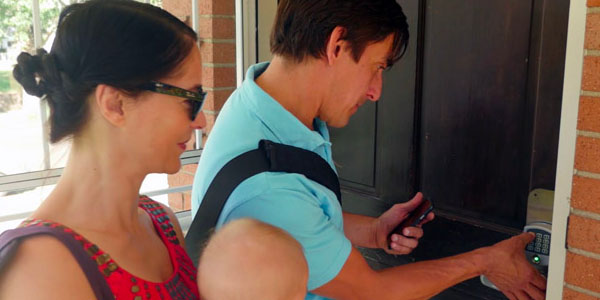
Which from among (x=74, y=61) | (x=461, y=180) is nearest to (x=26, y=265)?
(x=74, y=61)

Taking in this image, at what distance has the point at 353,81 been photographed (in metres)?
1.54

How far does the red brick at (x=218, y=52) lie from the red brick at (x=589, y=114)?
170 centimetres

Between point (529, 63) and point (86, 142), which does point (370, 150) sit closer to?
point (529, 63)

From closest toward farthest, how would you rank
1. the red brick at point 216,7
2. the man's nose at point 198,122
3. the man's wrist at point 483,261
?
the man's nose at point 198,122
the man's wrist at point 483,261
the red brick at point 216,7

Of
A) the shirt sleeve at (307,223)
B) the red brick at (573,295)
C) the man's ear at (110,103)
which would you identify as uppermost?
the man's ear at (110,103)

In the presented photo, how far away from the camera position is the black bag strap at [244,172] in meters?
1.31

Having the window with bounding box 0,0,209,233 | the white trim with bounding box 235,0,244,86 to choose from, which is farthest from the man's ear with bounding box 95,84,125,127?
the white trim with bounding box 235,0,244,86

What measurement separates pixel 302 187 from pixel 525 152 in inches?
33.2

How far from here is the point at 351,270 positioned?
1369 mm

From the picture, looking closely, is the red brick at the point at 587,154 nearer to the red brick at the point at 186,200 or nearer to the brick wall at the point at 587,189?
the brick wall at the point at 587,189

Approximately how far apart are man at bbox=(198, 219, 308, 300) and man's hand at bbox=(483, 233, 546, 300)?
789mm

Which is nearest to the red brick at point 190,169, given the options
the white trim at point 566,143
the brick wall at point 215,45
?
the brick wall at point 215,45

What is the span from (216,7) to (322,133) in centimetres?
127

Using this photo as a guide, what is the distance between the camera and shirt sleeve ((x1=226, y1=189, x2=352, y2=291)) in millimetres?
1269
